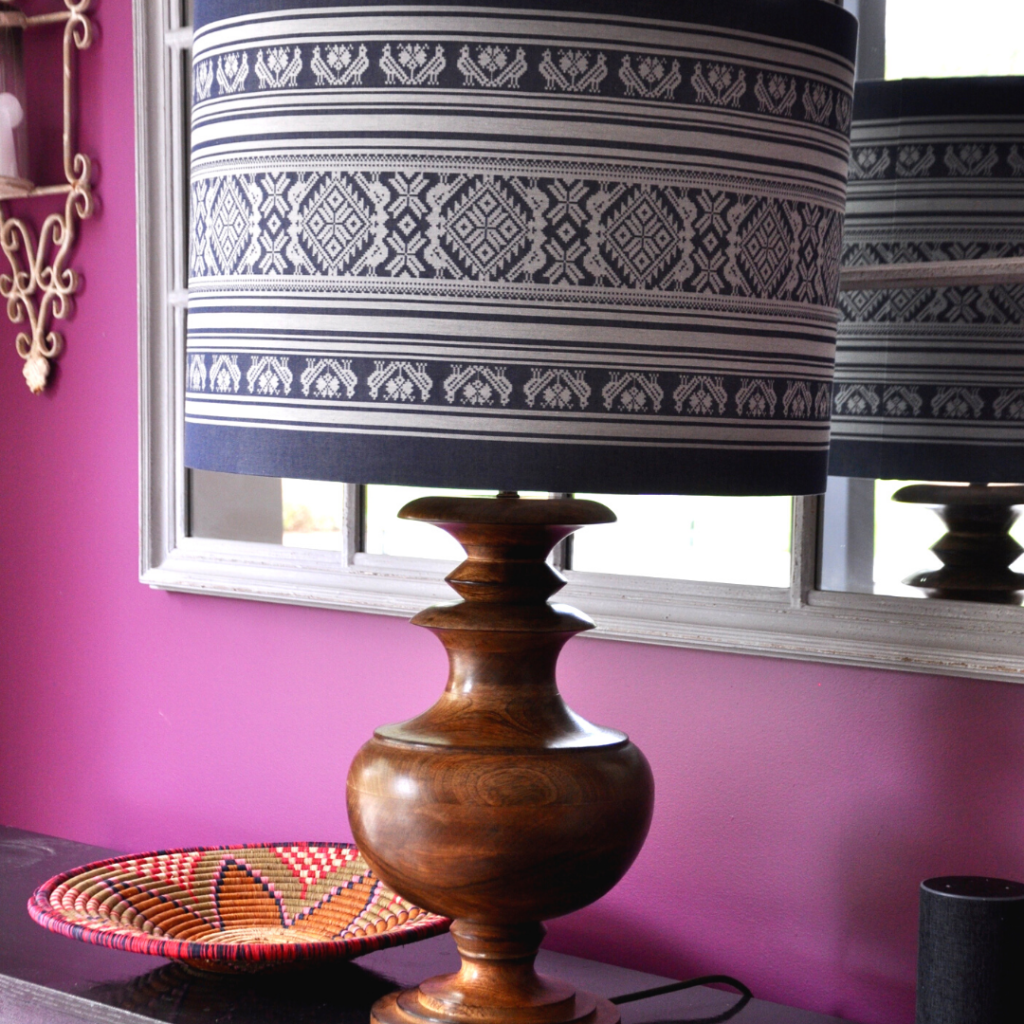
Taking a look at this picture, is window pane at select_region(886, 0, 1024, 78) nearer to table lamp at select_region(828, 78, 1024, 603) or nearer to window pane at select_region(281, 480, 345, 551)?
table lamp at select_region(828, 78, 1024, 603)

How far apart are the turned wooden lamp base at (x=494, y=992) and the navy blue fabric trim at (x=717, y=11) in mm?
794

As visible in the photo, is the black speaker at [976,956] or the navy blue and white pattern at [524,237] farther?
the black speaker at [976,956]

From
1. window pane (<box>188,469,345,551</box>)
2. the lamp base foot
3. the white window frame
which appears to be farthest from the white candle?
the lamp base foot

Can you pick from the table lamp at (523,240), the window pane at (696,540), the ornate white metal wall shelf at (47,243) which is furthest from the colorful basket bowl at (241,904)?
the ornate white metal wall shelf at (47,243)

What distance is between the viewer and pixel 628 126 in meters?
0.99

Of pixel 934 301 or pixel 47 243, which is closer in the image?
pixel 934 301

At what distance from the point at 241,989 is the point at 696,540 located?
2.35ft

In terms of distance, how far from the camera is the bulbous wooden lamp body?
3.88 feet

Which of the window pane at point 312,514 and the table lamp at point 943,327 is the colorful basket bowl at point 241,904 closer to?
the window pane at point 312,514

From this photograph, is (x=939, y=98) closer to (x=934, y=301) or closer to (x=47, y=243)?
(x=934, y=301)

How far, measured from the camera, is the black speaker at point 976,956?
1205 millimetres

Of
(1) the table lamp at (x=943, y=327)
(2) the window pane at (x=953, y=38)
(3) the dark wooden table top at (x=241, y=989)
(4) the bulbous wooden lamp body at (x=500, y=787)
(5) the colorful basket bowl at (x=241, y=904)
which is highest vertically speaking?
(2) the window pane at (x=953, y=38)

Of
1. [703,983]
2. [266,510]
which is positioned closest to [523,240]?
[703,983]

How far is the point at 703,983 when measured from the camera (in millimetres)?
1532
